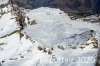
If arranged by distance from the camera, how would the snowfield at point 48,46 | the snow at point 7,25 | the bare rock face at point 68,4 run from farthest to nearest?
the bare rock face at point 68,4
the snow at point 7,25
the snowfield at point 48,46

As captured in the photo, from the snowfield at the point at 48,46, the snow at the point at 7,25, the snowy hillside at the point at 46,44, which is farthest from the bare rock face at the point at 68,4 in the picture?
the snowfield at the point at 48,46

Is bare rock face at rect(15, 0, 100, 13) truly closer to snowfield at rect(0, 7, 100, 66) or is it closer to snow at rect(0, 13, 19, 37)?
snow at rect(0, 13, 19, 37)

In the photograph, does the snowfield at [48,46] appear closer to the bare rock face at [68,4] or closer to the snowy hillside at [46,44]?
the snowy hillside at [46,44]

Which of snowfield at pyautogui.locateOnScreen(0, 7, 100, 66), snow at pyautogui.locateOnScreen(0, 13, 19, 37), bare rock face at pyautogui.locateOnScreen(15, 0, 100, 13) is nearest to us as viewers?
snowfield at pyautogui.locateOnScreen(0, 7, 100, 66)

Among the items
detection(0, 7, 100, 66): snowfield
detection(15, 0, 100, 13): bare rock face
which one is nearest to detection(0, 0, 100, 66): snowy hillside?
detection(0, 7, 100, 66): snowfield

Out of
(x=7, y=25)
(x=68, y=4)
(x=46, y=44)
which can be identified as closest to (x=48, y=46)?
(x=46, y=44)

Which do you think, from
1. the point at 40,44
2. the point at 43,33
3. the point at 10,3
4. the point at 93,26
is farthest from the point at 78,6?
the point at 40,44

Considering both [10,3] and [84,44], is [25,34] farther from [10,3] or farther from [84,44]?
[10,3]

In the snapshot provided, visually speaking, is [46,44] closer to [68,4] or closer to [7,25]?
[7,25]
